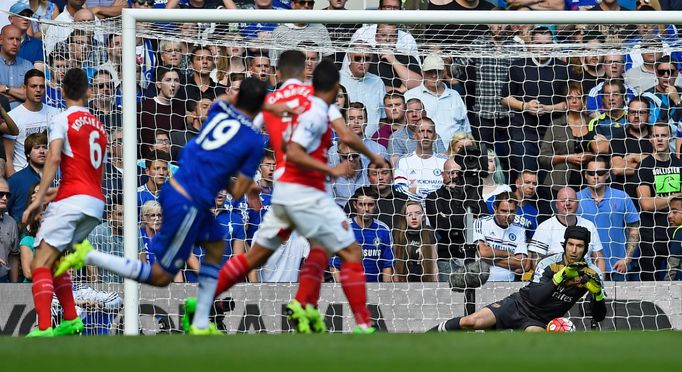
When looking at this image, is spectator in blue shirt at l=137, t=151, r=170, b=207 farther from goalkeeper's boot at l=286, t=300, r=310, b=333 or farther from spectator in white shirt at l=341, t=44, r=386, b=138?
goalkeeper's boot at l=286, t=300, r=310, b=333

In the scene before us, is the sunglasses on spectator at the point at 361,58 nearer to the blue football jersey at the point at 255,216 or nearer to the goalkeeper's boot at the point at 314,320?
the blue football jersey at the point at 255,216

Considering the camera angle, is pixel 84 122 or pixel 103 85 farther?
pixel 103 85

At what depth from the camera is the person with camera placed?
1009 cm

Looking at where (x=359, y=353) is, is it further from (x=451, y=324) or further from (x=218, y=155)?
(x=451, y=324)

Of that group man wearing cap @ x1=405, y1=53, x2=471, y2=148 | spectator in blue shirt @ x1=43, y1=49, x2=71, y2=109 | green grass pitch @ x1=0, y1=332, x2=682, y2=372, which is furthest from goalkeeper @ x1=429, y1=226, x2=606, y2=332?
green grass pitch @ x1=0, y1=332, x2=682, y2=372

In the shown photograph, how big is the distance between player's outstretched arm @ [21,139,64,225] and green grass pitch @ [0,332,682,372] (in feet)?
7.61

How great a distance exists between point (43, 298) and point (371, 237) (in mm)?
3485

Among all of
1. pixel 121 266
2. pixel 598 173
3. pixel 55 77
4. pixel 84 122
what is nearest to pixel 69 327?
pixel 121 266

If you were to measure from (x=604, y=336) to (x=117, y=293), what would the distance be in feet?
18.0

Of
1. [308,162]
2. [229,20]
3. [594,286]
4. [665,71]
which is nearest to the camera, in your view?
[308,162]

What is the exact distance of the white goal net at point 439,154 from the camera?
10.0 meters

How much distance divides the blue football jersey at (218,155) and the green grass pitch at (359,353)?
1832mm

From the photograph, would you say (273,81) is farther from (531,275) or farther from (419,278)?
(531,275)

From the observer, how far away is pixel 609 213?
10.6 meters
